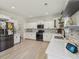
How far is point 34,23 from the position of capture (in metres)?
7.06

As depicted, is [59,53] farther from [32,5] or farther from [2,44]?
[2,44]

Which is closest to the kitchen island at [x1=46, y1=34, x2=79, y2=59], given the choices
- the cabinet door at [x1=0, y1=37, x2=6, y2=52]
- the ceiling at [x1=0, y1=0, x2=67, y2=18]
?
the ceiling at [x1=0, y1=0, x2=67, y2=18]

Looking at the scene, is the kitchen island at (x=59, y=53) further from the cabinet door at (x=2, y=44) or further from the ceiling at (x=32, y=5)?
the cabinet door at (x=2, y=44)

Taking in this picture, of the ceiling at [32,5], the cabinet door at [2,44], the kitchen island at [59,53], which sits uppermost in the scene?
the ceiling at [32,5]

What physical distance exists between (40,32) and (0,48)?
3.91 metres

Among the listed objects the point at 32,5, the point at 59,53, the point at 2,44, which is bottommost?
the point at 2,44

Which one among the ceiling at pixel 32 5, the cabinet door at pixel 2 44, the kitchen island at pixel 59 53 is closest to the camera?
the kitchen island at pixel 59 53

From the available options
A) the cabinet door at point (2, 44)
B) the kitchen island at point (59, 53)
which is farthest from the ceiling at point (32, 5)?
the kitchen island at point (59, 53)

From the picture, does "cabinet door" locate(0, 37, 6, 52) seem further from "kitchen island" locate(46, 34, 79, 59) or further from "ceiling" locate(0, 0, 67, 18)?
"kitchen island" locate(46, 34, 79, 59)

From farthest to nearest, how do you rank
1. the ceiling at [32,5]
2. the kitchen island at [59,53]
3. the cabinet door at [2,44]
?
the cabinet door at [2,44] < the ceiling at [32,5] < the kitchen island at [59,53]

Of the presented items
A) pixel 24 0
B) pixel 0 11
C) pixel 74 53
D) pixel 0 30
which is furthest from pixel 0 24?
pixel 74 53

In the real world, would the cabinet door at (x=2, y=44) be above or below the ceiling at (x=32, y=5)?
below

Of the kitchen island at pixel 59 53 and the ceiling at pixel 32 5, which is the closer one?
the kitchen island at pixel 59 53

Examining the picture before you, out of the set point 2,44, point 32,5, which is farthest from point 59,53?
point 2,44
